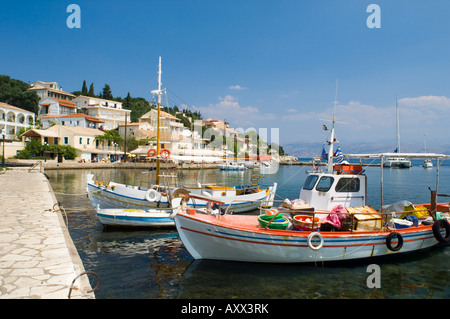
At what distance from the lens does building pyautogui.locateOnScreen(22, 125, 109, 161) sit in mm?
56750

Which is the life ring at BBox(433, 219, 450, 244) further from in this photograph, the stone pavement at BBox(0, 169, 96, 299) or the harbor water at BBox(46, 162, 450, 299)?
the stone pavement at BBox(0, 169, 96, 299)

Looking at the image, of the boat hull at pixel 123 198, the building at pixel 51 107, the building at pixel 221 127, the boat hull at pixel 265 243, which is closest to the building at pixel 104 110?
the building at pixel 51 107

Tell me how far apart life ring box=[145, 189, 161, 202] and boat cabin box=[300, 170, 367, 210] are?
8.08 m

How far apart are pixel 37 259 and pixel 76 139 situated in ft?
198

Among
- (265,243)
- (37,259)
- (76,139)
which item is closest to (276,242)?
(265,243)

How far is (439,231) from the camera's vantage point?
35.1 ft

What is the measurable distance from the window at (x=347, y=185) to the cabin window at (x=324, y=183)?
1.04ft

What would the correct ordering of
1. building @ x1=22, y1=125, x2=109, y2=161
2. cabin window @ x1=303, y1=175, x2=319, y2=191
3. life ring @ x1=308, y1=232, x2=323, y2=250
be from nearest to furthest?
life ring @ x1=308, y1=232, x2=323, y2=250
cabin window @ x1=303, y1=175, x2=319, y2=191
building @ x1=22, y1=125, x2=109, y2=161

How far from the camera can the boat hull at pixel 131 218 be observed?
46.3ft

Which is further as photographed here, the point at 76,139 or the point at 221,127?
the point at 221,127

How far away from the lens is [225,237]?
932cm

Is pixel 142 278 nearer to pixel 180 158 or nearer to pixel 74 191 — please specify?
pixel 180 158

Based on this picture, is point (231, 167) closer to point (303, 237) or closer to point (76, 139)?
point (76, 139)

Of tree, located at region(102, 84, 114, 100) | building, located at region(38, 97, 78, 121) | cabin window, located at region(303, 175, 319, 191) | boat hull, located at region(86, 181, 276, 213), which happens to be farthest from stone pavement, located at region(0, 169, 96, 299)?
tree, located at region(102, 84, 114, 100)
